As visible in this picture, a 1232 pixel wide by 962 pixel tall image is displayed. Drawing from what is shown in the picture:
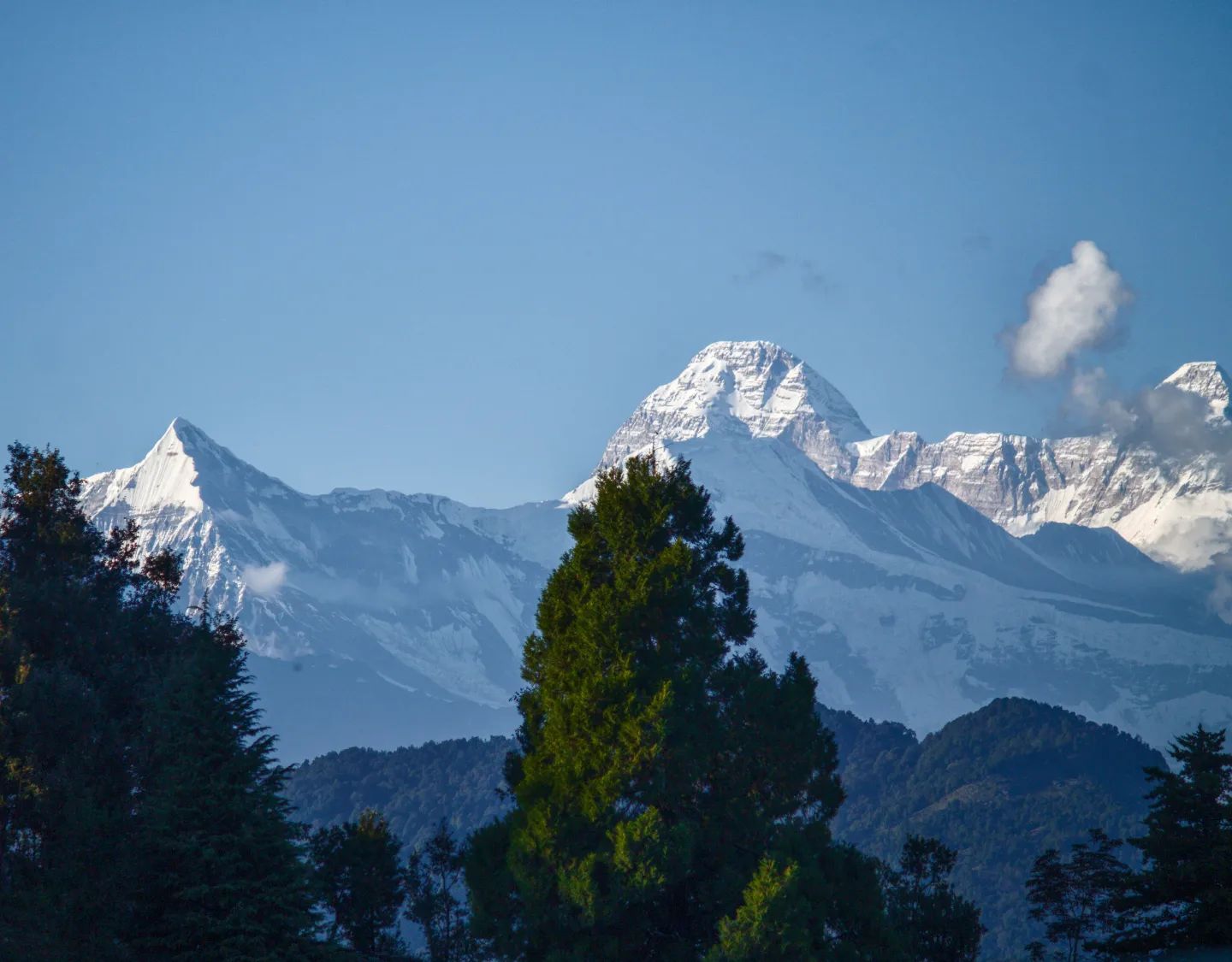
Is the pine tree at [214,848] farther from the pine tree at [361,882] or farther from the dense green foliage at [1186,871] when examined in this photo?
the dense green foliage at [1186,871]

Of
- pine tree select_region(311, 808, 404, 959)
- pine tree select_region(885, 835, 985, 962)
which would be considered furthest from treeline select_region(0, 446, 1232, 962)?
pine tree select_region(311, 808, 404, 959)

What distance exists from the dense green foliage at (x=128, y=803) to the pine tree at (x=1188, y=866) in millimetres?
21813

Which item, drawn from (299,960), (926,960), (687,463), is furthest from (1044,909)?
(299,960)

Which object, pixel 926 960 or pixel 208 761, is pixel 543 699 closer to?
pixel 208 761

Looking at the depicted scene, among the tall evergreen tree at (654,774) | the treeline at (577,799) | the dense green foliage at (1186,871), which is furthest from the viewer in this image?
the dense green foliage at (1186,871)

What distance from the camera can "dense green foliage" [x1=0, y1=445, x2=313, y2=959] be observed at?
117ft

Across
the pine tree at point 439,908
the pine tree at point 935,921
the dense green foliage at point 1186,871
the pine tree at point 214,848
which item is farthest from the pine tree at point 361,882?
the dense green foliage at point 1186,871

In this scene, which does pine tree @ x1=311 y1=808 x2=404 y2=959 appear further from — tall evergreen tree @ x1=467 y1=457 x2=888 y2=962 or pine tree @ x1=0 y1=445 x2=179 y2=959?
tall evergreen tree @ x1=467 y1=457 x2=888 y2=962

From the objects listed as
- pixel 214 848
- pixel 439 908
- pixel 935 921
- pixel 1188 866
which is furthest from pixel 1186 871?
pixel 439 908

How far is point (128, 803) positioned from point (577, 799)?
11607mm

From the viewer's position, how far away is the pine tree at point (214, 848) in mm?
35594

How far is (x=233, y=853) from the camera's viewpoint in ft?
118

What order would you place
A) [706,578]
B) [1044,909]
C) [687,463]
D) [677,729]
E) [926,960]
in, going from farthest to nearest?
[1044,909] < [926,960] < [687,463] < [706,578] < [677,729]

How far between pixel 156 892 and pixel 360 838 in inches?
949
